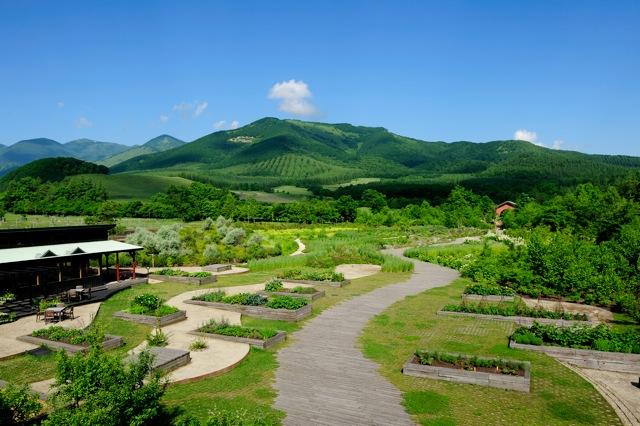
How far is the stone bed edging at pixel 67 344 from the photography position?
16359 millimetres

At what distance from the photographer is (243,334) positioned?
17750mm

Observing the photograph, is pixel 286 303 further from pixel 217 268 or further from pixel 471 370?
pixel 217 268

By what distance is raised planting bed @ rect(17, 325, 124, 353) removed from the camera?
54.3 ft

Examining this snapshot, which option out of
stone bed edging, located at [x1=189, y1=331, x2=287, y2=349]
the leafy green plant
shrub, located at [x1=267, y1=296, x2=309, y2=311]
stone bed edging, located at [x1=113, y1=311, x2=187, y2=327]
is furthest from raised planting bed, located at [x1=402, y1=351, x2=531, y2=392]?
stone bed edging, located at [x1=113, y1=311, x2=187, y2=327]

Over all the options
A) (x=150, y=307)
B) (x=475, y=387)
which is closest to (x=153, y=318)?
(x=150, y=307)

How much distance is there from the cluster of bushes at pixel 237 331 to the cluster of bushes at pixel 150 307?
2.92 meters

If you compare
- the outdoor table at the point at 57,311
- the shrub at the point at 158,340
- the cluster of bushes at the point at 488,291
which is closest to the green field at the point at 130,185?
the outdoor table at the point at 57,311

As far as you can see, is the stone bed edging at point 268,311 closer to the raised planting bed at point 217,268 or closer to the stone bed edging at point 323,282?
the stone bed edging at point 323,282

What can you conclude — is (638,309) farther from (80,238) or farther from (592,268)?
(80,238)

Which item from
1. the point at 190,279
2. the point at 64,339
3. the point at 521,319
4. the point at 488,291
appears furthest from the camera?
the point at 190,279

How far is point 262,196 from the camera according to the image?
17000 cm

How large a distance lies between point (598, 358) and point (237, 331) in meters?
12.7

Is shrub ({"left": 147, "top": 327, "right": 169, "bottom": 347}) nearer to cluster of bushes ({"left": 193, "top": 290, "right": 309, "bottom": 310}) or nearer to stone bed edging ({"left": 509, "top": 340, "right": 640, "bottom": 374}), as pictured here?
cluster of bushes ({"left": 193, "top": 290, "right": 309, "bottom": 310})

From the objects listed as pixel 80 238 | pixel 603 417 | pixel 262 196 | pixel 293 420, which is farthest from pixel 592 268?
pixel 262 196
